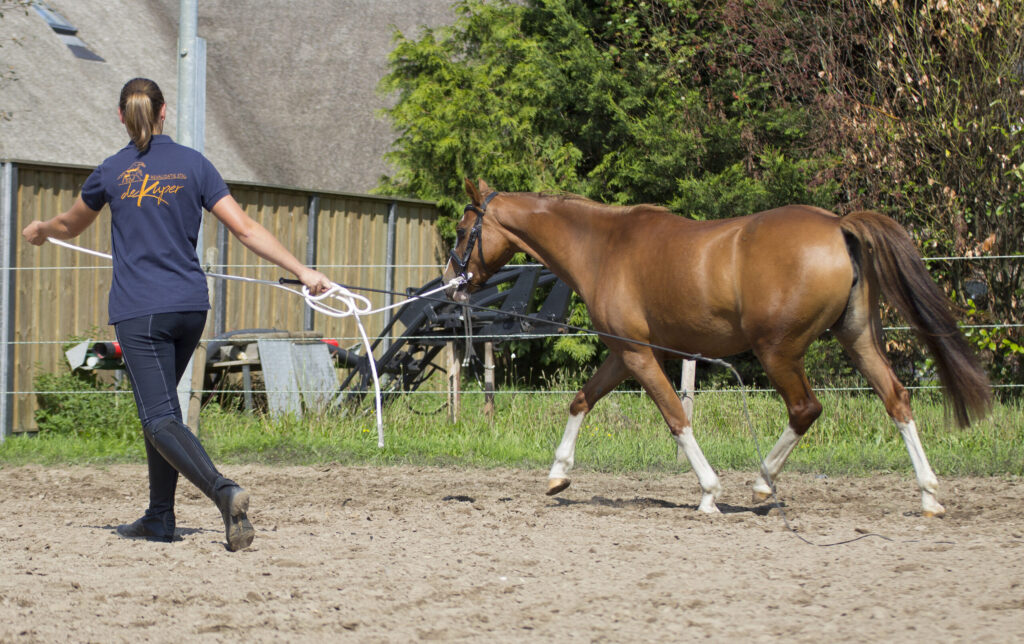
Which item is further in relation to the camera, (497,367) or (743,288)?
(497,367)

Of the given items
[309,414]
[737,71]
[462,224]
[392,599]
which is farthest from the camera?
[737,71]

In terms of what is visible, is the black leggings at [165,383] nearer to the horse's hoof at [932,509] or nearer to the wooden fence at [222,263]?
the horse's hoof at [932,509]

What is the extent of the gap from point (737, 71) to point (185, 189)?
7.70 meters

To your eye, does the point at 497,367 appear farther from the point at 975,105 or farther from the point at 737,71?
the point at 975,105

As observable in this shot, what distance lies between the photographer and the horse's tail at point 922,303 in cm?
487

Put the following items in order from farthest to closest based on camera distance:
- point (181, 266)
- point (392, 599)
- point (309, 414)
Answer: point (309, 414) < point (181, 266) < point (392, 599)

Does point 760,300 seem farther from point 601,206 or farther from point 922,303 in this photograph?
point 601,206

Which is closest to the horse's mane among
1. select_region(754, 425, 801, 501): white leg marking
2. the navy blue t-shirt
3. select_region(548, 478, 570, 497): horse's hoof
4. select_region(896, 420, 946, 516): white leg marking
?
select_region(754, 425, 801, 501): white leg marking

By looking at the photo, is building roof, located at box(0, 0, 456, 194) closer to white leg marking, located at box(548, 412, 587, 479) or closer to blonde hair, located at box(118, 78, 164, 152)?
blonde hair, located at box(118, 78, 164, 152)

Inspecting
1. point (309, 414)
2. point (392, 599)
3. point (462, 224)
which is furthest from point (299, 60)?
point (392, 599)

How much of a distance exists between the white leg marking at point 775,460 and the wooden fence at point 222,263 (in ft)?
11.5

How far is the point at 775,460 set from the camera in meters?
5.31

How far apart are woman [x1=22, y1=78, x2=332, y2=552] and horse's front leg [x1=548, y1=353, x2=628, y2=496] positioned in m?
1.98

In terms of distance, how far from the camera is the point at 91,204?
4.20 m
